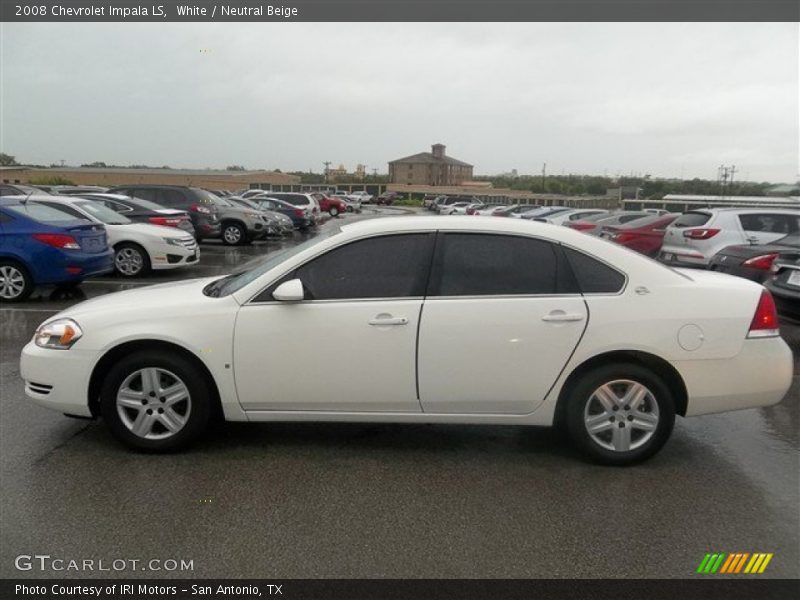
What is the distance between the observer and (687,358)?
3.73 metres

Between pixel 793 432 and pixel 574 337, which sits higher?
pixel 574 337

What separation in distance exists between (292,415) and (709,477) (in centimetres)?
265

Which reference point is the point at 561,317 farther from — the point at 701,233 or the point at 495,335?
the point at 701,233

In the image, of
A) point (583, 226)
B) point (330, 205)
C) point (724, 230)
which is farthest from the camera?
point (330, 205)

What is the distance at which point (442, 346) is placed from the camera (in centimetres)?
369

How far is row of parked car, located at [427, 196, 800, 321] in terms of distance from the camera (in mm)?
7105

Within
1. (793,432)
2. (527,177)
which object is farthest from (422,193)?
(793,432)

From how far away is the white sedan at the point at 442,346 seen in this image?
12.2 feet

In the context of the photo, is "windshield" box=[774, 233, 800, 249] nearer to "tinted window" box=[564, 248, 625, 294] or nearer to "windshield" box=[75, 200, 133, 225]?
"tinted window" box=[564, 248, 625, 294]

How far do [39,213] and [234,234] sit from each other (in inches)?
389

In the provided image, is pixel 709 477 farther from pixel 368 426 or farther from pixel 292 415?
pixel 292 415

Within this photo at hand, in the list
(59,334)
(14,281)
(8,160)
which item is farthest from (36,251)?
(8,160)

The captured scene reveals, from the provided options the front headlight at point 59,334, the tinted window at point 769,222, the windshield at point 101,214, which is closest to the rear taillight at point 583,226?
the tinted window at point 769,222
